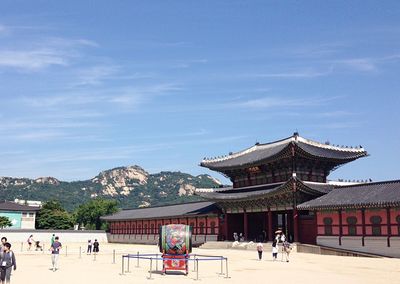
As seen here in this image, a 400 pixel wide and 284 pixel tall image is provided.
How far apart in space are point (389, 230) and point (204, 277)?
68.7 ft

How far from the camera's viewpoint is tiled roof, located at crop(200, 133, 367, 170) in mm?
50412

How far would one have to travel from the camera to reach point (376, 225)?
39188 mm

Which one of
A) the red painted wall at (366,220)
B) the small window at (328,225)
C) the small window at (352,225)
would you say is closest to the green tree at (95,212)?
the red painted wall at (366,220)

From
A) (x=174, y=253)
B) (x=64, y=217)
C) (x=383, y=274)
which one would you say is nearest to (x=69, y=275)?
(x=174, y=253)

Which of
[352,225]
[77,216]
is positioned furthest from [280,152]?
[77,216]

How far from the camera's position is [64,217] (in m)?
97.9

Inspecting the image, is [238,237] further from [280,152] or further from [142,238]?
[142,238]

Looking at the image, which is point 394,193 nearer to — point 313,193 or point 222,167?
point 313,193

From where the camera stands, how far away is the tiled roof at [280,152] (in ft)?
165

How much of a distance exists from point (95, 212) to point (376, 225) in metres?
72.3

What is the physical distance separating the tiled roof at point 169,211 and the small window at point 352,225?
67.4 ft

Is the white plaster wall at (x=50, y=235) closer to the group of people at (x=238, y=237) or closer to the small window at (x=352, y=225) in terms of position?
the group of people at (x=238, y=237)

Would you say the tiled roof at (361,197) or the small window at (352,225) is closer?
the tiled roof at (361,197)

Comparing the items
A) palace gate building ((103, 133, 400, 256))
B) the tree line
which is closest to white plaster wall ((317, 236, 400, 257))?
palace gate building ((103, 133, 400, 256))
